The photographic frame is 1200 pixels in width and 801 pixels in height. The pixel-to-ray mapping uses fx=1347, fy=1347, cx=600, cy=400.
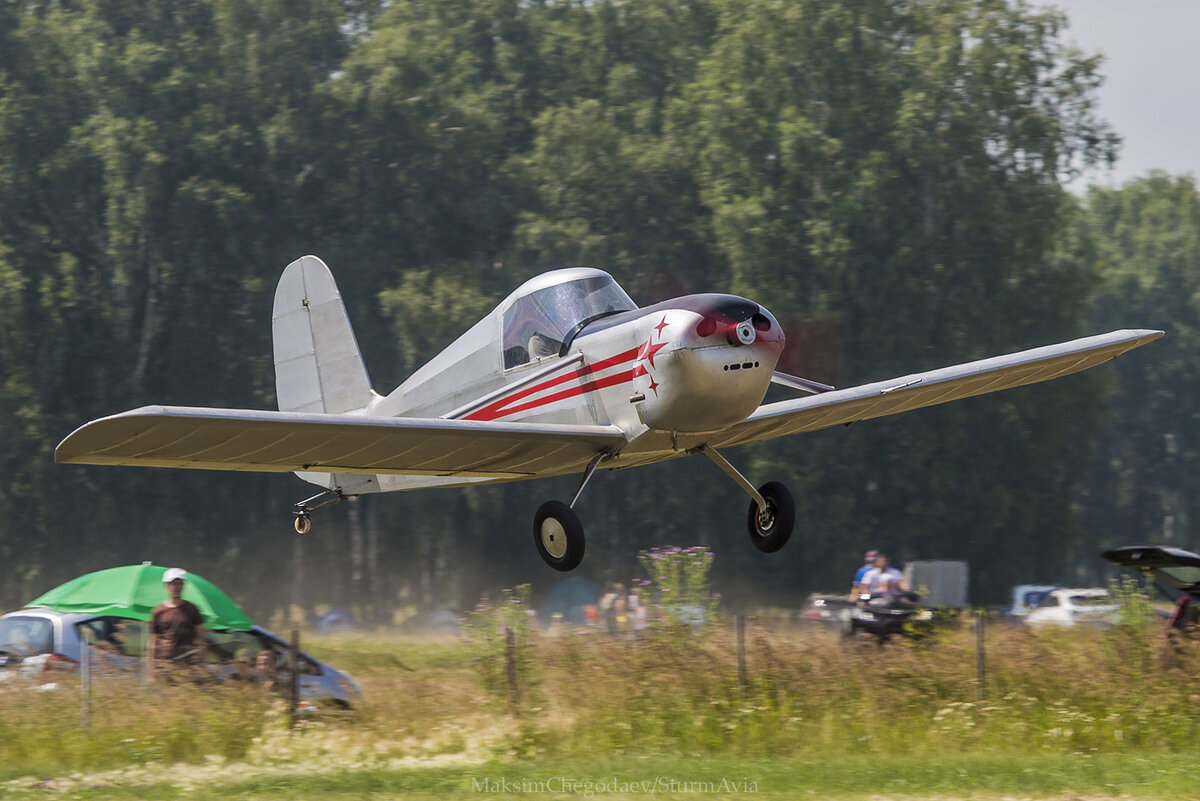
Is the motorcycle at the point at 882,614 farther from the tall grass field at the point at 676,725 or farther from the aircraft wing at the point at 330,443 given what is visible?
the aircraft wing at the point at 330,443

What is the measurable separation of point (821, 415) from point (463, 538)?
28.4 meters

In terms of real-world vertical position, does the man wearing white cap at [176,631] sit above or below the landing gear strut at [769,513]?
below

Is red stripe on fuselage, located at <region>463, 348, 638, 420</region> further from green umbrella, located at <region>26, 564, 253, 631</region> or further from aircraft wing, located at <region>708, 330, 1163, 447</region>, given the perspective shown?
green umbrella, located at <region>26, 564, 253, 631</region>

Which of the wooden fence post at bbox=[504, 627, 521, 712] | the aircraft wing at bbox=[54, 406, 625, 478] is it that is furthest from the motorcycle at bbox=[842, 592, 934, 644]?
the aircraft wing at bbox=[54, 406, 625, 478]

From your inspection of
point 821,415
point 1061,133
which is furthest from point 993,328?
point 821,415

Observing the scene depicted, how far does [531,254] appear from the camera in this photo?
37.6m

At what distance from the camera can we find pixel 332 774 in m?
10.8

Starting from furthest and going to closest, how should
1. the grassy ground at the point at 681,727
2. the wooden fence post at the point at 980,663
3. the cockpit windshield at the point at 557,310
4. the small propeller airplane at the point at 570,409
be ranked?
1. the wooden fence post at the point at 980,663
2. the grassy ground at the point at 681,727
3. the cockpit windshield at the point at 557,310
4. the small propeller airplane at the point at 570,409

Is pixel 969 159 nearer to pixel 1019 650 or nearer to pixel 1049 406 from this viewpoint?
pixel 1049 406

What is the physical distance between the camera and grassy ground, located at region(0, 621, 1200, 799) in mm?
10492

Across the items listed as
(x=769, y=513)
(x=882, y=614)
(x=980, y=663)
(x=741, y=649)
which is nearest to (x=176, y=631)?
(x=741, y=649)

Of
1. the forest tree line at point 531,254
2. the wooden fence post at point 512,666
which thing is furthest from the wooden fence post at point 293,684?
the forest tree line at point 531,254

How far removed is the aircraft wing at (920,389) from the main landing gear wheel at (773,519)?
51cm

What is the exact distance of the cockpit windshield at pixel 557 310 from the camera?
32.6 feet
